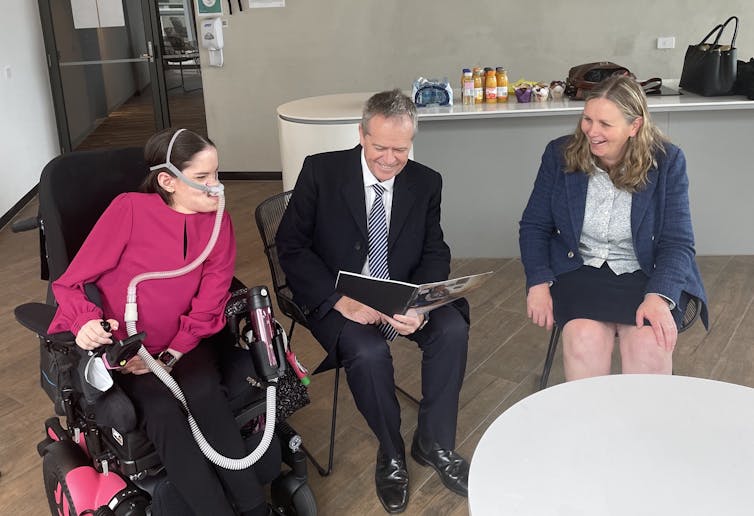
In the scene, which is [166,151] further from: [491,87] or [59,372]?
[491,87]

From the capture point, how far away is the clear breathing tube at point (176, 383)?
5.86ft

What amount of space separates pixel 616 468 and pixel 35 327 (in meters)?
1.32

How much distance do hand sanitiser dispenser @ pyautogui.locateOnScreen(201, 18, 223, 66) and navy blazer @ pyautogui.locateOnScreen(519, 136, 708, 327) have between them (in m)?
3.73

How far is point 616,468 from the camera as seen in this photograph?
1450 mm

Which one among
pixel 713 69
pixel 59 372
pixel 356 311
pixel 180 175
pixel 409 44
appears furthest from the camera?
pixel 409 44

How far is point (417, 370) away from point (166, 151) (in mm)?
1410

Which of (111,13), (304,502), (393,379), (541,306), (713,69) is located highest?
(111,13)

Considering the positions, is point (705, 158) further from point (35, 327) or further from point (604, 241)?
point (35, 327)

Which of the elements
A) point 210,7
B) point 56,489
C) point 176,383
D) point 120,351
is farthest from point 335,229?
point 210,7

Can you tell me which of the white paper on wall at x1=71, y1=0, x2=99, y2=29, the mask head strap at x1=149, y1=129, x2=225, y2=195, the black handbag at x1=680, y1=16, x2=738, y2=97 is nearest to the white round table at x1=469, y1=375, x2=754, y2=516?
the mask head strap at x1=149, y1=129, x2=225, y2=195

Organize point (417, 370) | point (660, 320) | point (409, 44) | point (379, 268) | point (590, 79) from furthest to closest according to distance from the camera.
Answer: point (409, 44)
point (590, 79)
point (417, 370)
point (379, 268)
point (660, 320)

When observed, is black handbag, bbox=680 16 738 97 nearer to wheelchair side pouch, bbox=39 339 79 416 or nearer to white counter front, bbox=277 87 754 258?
white counter front, bbox=277 87 754 258

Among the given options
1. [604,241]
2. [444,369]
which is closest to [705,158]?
[604,241]

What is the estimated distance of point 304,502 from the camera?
2.02 meters
